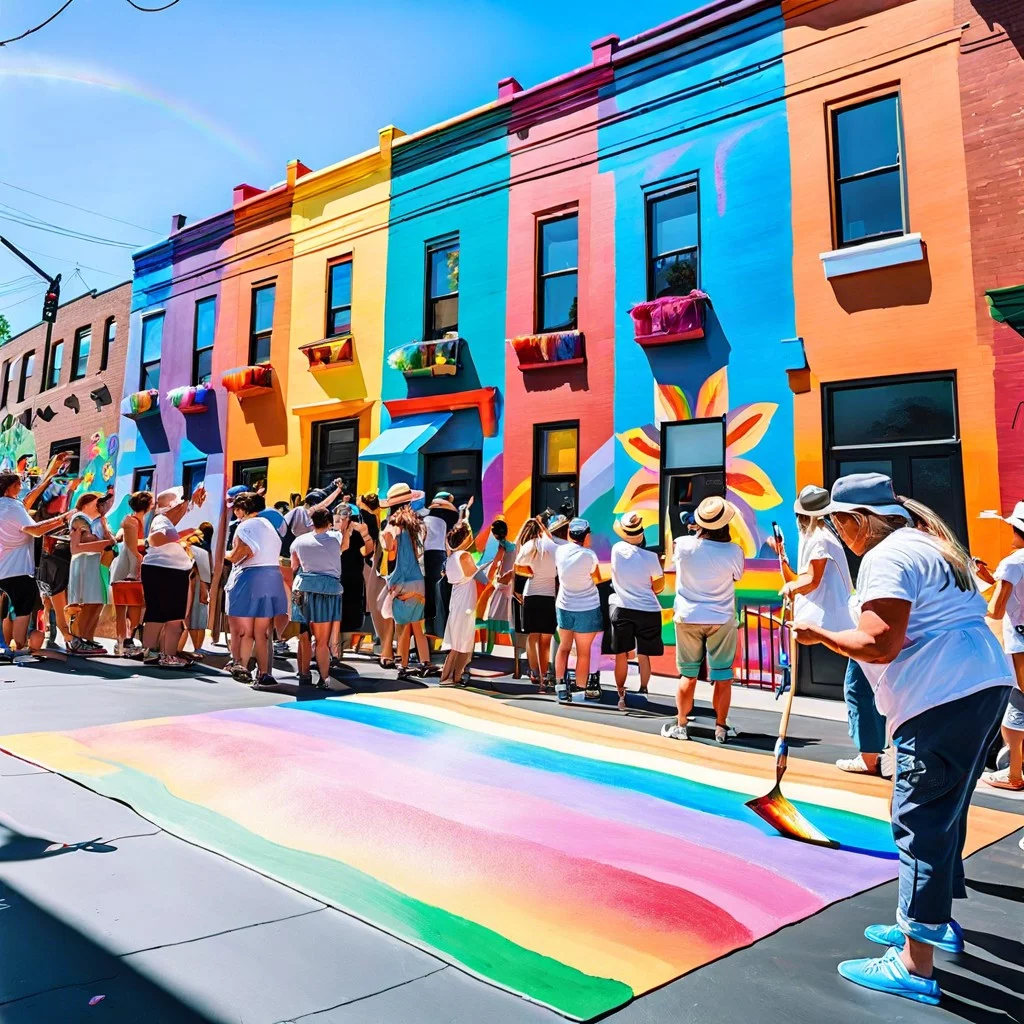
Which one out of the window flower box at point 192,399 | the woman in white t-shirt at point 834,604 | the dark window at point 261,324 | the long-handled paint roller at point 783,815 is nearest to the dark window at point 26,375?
the window flower box at point 192,399

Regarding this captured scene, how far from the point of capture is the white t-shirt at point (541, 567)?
869 centimetres

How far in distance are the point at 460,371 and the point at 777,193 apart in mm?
5198

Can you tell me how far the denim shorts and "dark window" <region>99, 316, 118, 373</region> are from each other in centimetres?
1590

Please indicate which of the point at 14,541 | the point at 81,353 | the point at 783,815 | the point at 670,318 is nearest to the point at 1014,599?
the point at 783,815

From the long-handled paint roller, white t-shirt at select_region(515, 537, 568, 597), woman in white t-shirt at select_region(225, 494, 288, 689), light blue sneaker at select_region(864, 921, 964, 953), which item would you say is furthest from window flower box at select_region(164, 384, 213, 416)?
light blue sneaker at select_region(864, 921, 964, 953)

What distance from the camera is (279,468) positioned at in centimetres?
1473

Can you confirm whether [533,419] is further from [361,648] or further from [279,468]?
[279,468]

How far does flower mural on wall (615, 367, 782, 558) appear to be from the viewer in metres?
9.35

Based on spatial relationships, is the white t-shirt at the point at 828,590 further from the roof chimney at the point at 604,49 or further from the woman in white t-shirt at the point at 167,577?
the roof chimney at the point at 604,49

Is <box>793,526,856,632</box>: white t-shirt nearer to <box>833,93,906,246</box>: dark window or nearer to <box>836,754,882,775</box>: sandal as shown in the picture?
<box>836,754,882,775</box>: sandal

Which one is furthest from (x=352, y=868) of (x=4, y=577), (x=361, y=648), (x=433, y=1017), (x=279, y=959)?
(x=361, y=648)

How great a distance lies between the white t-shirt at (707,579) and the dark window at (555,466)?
4.76 m

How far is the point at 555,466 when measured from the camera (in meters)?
11.4

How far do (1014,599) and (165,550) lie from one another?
8065 millimetres
